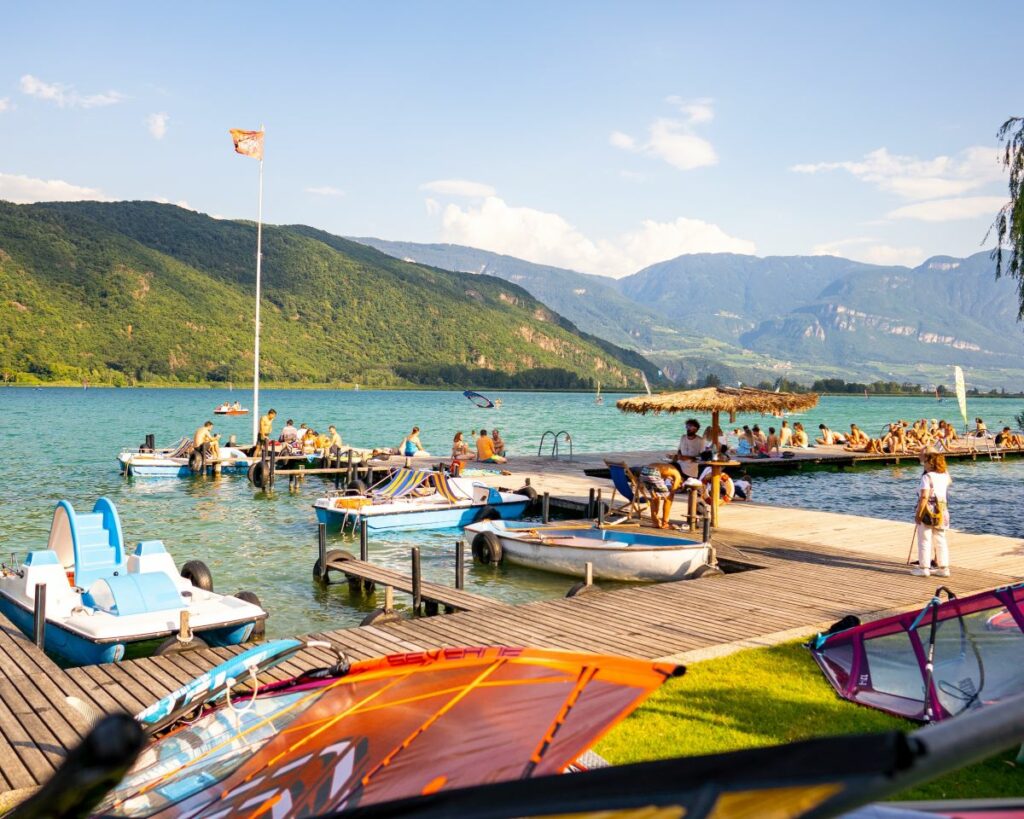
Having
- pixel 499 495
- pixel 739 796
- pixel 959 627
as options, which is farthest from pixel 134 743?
pixel 499 495

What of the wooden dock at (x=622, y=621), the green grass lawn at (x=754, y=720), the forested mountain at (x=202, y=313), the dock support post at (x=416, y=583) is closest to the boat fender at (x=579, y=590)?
the wooden dock at (x=622, y=621)

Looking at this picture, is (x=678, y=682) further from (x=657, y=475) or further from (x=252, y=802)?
(x=657, y=475)

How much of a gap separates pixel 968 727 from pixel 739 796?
32cm

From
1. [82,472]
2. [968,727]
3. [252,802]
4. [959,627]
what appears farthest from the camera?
[82,472]

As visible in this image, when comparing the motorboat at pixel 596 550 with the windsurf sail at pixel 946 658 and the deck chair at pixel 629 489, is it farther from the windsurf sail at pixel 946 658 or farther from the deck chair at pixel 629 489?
the windsurf sail at pixel 946 658

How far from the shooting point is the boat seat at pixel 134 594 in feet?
32.9

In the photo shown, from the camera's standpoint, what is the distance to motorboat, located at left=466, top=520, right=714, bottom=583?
13602mm

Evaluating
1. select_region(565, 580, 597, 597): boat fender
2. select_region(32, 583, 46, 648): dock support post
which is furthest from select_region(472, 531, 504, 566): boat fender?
select_region(32, 583, 46, 648): dock support post

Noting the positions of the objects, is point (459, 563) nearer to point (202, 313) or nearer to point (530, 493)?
point (530, 493)

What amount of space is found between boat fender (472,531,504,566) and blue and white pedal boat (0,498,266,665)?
226 inches

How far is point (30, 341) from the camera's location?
415 feet

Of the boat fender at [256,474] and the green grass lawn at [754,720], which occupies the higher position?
the green grass lawn at [754,720]

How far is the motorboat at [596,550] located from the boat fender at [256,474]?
1411 cm

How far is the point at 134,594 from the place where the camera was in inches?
402
